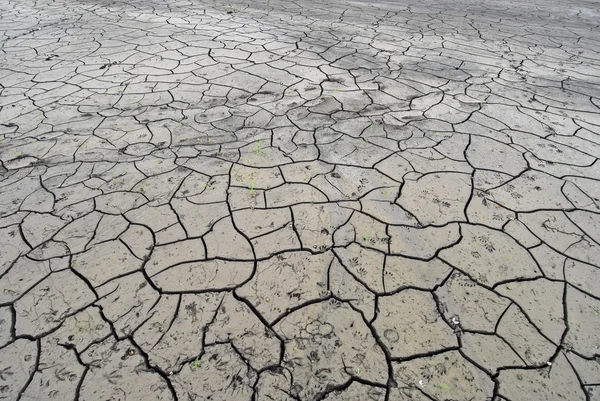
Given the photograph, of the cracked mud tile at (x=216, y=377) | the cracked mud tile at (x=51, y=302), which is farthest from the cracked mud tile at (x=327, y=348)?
the cracked mud tile at (x=51, y=302)

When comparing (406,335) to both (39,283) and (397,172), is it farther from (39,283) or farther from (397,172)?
(39,283)

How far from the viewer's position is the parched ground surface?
4.30ft

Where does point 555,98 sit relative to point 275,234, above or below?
above

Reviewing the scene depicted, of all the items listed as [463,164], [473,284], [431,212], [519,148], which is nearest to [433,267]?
[473,284]

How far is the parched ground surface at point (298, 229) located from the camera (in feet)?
4.30

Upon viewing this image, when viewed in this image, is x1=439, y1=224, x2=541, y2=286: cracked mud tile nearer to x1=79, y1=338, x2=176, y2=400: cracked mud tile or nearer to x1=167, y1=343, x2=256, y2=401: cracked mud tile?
x1=167, y1=343, x2=256, y2=401: cracked mud tile

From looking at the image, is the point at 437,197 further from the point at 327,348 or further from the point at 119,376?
the point at 119,376

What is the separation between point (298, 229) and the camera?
6.05 ft

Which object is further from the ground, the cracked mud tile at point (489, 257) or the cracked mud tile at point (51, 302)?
the cracked mud tile at point (489, 257)

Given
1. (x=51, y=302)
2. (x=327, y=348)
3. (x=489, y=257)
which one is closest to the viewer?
(x=327, y=348)

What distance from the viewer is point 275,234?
Result: 5.96 feet

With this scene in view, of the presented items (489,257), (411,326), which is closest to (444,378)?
(411,326)

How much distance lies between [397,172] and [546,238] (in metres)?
0.84

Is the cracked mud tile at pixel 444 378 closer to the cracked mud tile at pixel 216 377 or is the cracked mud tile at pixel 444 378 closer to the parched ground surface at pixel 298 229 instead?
the parched ground surface at pixel 298 229
